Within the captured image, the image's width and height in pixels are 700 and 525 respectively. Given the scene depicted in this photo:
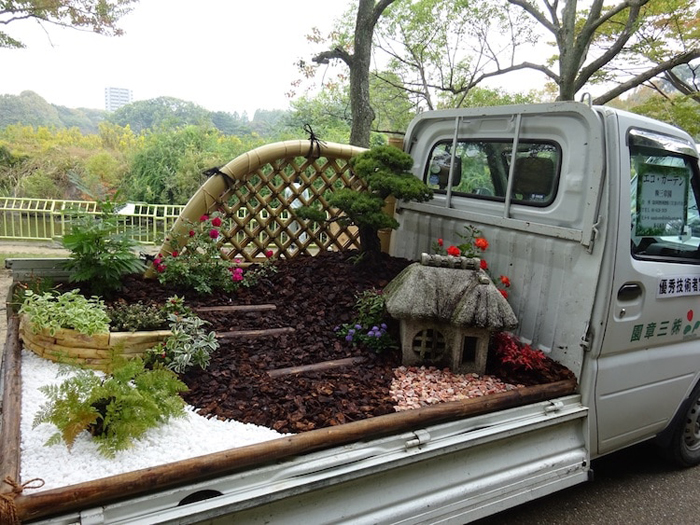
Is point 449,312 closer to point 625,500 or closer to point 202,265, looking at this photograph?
point 625,500

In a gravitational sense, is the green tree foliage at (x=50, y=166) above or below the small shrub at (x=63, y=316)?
above

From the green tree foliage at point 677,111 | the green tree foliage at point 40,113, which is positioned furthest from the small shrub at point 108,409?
the green tree foliage at point 40,113

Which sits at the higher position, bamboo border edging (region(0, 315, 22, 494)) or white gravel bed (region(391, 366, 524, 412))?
bamboo border edging (region(0, 315, 22, 494))

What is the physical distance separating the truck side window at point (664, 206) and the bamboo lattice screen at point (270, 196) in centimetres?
180

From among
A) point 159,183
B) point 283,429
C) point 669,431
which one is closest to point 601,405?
point 669,431

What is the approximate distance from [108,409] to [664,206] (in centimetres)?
247

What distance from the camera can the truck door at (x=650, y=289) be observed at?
6.79ft

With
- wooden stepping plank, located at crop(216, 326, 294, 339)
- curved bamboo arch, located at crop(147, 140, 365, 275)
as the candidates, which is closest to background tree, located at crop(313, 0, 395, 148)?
curved bamboo arch, located at crop(147, 140, 365, 275)

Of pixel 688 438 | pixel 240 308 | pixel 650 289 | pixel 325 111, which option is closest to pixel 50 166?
pixel 325 111

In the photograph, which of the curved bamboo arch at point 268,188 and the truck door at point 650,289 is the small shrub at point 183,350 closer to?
the curved bamboo arch at point 268,188

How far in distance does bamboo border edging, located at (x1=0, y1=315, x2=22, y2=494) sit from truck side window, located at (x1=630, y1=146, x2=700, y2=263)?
2335 mm

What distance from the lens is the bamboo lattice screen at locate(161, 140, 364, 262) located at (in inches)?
127

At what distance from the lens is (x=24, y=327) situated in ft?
7.05

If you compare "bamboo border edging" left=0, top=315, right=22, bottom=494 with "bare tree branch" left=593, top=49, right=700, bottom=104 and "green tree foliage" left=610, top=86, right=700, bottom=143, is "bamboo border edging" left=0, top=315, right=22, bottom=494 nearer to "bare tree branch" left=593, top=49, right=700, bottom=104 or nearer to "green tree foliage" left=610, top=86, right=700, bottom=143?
"bare tree branch" left=593, top=49, right=700, bottom=104
